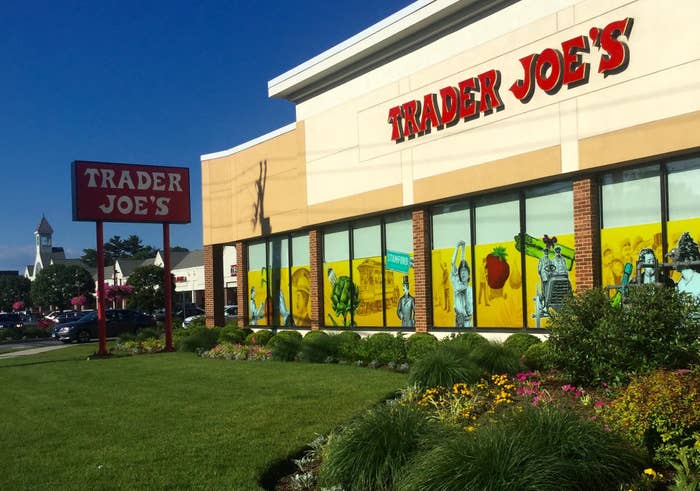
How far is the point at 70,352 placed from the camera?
2488 centimetres

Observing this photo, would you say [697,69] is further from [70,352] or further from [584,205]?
[70,352]

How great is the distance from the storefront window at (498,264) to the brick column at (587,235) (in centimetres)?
178

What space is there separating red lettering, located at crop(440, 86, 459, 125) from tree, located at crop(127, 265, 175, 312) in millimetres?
38049

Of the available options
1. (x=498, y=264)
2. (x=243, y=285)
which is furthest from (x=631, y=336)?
(x=243, y=285)

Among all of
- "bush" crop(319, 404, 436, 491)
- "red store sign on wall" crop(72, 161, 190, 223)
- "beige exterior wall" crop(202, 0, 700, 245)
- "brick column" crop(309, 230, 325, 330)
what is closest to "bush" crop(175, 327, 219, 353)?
"brick column" crop(309, 230, 325, 330)

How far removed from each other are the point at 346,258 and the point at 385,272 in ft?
6.48

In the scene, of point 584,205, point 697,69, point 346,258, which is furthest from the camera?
point 346,258

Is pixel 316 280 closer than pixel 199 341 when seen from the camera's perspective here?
No

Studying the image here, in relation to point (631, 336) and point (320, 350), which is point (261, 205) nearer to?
point (320, 350)

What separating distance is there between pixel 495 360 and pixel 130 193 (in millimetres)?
15641

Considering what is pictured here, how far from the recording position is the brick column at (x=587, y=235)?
13.6m

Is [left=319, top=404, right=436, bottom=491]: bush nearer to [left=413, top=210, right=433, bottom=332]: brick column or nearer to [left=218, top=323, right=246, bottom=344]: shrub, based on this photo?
[left=413, top=210, right=433, bottom=332]: brick column

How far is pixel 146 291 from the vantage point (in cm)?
5081

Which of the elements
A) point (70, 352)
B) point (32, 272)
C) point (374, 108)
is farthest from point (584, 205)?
point (32, 272)
